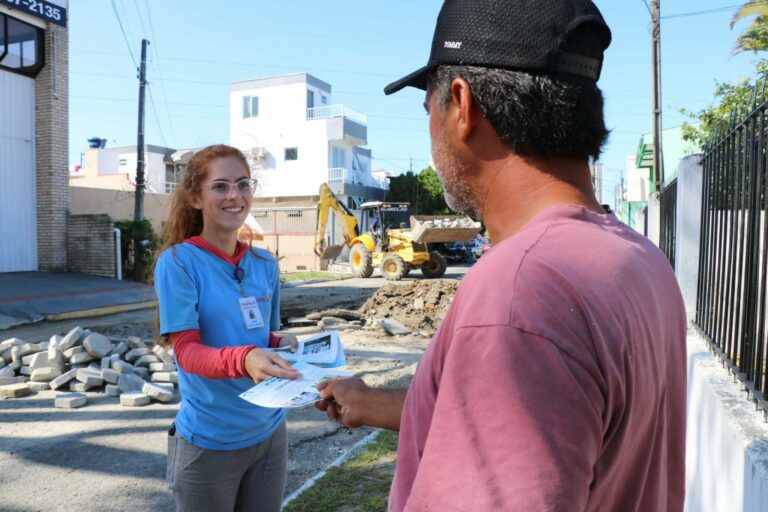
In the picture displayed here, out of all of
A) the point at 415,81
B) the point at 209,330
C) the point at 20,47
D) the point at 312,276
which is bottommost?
the point at 312,276

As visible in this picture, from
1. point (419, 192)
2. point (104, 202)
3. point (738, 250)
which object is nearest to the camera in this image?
point (738, 250)

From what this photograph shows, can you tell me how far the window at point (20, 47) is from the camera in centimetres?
1666

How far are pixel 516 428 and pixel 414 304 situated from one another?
42.7ft

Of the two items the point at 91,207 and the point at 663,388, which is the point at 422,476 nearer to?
the point at 663,388

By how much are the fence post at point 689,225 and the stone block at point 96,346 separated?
6571 millimetres

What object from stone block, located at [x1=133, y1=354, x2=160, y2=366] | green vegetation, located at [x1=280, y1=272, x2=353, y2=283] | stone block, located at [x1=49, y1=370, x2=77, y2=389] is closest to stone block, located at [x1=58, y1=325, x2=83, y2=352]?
stone block, located at [x1=49, y1=370, x2=77, y2=389]

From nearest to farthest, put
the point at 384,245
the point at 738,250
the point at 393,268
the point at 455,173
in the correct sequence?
the point at 455,173
the point at 738,250
the point at 393,268
the point at 384,245

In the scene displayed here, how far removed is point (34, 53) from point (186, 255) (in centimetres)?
1860

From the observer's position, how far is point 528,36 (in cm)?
106

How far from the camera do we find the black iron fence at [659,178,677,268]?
5.61 meters

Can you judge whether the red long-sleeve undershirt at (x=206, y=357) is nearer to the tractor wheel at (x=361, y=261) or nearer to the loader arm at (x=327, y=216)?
the tractor wheel at (x=361, y=261)

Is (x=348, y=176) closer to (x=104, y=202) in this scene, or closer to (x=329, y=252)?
Answer: (x=329, y=252)

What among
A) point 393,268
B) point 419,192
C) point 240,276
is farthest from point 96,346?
point 419,192

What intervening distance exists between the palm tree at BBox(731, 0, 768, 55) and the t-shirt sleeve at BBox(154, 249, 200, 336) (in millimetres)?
15161
